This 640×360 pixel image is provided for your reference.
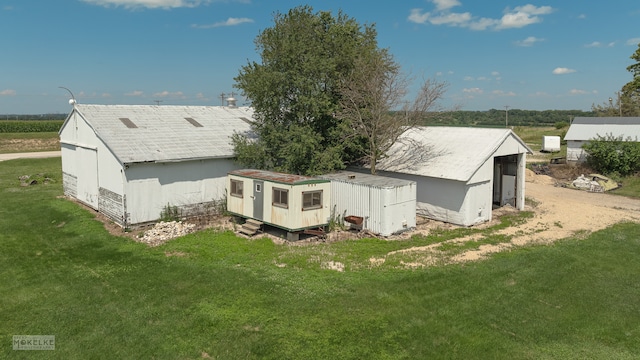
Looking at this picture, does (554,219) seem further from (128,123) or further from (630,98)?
(630,98)

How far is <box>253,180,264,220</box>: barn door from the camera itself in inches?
656

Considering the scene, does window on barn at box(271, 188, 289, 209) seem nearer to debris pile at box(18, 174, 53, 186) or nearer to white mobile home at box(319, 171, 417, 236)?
white mobile home at box(319, 171, 417, 236)

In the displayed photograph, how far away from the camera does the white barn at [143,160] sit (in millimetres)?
17788

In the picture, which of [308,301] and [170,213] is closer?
[308,301]

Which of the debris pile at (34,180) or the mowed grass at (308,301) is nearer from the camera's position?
the mowed grass at (308,301)

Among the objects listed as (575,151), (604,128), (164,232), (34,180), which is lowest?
(164,232)

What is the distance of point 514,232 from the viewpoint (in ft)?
57.1

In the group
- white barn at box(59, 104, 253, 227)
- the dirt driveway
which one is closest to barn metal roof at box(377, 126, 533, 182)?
the dirt driveway

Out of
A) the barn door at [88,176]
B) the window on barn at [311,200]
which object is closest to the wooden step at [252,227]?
the window on barn at [311,200]

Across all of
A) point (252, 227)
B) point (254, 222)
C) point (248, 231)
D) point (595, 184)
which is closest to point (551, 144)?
point (595, 184)

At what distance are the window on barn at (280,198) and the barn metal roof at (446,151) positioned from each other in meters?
6.75

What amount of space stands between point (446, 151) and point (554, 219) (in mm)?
5619

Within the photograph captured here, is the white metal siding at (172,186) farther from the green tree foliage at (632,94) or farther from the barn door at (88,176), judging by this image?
the green tree foliage at (632,94)

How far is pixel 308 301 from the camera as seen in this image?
10.6 metres
